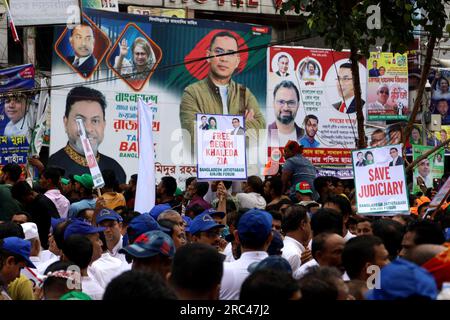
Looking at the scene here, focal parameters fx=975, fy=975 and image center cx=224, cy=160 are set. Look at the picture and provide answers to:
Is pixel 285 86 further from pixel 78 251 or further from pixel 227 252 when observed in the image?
pixel 78 251

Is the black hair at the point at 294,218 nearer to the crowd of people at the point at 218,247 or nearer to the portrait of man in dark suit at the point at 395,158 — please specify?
the crowd of people at the point at 218,247

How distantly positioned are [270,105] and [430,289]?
26416mm

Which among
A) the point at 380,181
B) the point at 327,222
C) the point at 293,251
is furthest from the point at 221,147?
the point at 293,251

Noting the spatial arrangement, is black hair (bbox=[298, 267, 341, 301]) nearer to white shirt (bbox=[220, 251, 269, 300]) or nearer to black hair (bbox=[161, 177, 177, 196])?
white shirt (bbox=[220, 251, 269, 300])

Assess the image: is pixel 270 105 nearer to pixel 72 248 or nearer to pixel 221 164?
pixel 221 164

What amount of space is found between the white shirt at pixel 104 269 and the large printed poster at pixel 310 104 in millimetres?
22204

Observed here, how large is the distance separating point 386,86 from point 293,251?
25.4 m

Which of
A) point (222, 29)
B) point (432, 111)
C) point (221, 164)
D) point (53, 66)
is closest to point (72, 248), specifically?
point (221, 164)

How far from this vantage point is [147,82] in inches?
1086

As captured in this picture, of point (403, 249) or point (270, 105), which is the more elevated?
point (270, 105)

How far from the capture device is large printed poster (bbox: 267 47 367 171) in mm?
30172

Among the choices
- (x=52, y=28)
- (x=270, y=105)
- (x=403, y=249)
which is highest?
(x=52, y=28)
